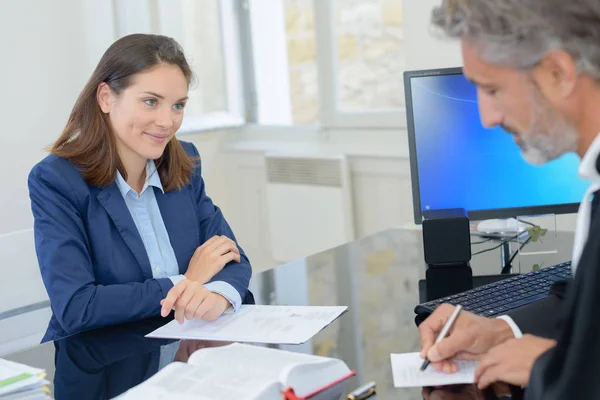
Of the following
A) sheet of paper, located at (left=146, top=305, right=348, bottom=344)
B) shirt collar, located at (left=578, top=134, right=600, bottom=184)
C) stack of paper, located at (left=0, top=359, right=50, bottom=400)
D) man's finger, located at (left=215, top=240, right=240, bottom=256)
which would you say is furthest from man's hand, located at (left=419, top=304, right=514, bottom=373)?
man's finger, located at (left=215, top=240, right=240, bottom=256)

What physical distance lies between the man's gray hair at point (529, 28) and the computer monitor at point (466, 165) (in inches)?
39.4

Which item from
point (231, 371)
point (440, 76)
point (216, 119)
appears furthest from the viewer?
point (216, 119)

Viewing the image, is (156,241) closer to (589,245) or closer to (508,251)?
(508,251)

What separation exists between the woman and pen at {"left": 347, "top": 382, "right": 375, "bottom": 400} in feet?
1.80

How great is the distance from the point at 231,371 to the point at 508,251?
3.69 ft

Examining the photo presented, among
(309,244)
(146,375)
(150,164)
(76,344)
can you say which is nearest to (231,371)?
(146,375)

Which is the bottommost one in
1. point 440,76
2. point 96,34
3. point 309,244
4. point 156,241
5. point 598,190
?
point 309,244

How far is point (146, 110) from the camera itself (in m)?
2.14

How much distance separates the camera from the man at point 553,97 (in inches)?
38.7

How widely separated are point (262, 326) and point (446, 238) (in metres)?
0.61

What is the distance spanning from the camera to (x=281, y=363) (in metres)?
Result: 1.32

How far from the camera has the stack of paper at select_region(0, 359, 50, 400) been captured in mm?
1294

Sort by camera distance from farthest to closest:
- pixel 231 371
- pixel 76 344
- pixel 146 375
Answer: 1. pixel 76 344
2. pixel 146 375
3. pixel 231 371

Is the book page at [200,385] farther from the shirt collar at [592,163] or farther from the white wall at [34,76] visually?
the white wall at [34,76]
